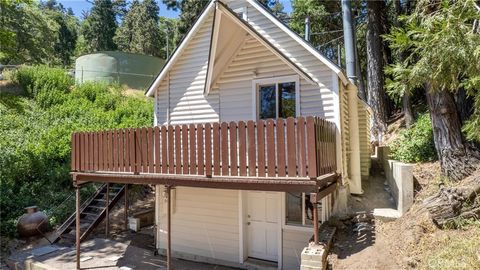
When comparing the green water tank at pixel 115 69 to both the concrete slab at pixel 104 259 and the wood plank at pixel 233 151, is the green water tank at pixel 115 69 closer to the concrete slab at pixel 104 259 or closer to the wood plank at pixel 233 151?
the concrete slab at pixel 104 259

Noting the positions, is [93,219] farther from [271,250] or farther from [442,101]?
[442,101]

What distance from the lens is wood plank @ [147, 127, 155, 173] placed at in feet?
27.6

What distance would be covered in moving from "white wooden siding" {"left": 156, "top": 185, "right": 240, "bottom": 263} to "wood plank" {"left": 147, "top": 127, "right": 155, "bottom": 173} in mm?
2188

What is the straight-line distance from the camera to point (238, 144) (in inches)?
281

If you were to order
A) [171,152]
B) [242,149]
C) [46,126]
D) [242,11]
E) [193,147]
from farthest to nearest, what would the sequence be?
[46,126] → [242,11] → [171,152] → [193,147] → [242,149]

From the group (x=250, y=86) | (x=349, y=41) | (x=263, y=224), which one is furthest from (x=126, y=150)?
(x=349, y=41)

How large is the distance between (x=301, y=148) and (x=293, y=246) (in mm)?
3842

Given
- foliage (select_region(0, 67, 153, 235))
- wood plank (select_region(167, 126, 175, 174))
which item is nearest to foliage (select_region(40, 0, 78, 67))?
foliage (select_region(0, 67, 153, 235))

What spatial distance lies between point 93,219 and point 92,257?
9.01 feet

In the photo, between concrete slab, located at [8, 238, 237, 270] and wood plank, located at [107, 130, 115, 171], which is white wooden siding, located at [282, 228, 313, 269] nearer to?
concrete slab, located at [8, 238, 237, 270]

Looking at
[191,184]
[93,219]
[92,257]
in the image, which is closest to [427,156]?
[191,184]

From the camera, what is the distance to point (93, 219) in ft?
41.4

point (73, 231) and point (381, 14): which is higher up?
point (381, 14)

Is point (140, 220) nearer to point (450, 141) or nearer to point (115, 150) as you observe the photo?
point (115, 150)
